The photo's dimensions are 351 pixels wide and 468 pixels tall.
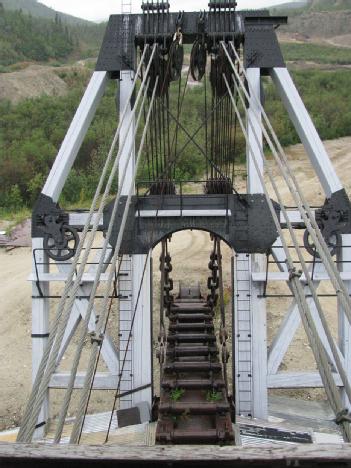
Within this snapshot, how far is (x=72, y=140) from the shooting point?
19.4 feet

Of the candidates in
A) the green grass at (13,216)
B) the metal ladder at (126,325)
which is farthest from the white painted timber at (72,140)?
the green grass at (13,216)

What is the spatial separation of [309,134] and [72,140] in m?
3.05

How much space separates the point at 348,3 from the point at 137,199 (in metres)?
99.1

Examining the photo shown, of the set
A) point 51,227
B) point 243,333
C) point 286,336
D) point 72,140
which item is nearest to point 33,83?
point 72,140

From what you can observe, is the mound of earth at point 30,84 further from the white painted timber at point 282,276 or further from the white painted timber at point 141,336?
the white painted timber at point 282,276

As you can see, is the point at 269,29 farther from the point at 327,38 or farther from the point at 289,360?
the point at 327,38

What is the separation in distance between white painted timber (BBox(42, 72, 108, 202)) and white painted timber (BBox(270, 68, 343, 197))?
93.1 inches

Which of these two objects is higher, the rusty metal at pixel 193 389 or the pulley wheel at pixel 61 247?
the pulley wheel at pixel 61 247

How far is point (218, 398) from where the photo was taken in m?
4.85

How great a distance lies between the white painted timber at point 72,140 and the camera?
Result: 231 inches

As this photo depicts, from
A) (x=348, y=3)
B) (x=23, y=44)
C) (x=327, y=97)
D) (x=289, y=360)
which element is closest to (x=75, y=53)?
(x=23, y=44)

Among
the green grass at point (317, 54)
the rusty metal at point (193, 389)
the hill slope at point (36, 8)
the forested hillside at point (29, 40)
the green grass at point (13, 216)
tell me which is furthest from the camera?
the hill slope at point (36, 8)

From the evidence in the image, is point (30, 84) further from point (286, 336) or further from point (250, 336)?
point (286, 336)

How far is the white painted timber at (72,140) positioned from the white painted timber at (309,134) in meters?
2.36
